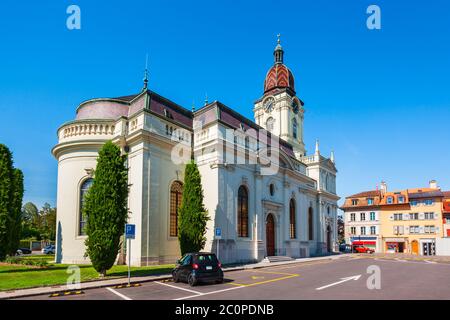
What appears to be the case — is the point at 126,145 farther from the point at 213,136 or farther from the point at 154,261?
the point at 154,261

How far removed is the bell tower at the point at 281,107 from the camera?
44156 millimetres

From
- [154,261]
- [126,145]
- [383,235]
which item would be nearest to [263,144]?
[126,145]

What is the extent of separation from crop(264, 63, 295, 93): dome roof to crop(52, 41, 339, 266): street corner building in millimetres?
17658

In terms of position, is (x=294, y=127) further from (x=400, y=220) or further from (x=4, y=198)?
(x=4, y=198)

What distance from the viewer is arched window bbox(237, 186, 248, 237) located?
26500mm

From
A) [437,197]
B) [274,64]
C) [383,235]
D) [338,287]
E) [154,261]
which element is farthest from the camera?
[383,235]

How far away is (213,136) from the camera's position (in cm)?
2497

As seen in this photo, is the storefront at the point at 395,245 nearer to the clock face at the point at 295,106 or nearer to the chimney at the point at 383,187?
the chimney at the point at 383,187

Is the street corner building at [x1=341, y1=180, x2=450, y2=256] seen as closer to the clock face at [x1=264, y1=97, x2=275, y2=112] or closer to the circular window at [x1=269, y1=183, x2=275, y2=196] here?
the clock face at [x1=264, y1=97, x2=275, y2=112]

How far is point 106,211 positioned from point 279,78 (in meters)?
36.6

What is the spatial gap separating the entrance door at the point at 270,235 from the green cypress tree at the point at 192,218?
9957 mm

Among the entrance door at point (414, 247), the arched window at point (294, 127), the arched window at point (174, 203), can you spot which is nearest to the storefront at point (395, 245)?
the entrance door at point (414, 247)

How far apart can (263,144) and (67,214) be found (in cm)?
1750

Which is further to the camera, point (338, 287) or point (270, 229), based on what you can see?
point (270, 229)
